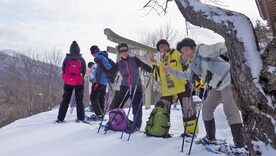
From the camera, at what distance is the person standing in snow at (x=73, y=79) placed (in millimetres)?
5672

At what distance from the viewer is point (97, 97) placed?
6363 mm

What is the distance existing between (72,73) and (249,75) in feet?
13.0

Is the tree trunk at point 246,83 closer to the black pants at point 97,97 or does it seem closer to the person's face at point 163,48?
the person's face at point 163,48

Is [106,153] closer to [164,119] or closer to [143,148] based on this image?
[143,148]

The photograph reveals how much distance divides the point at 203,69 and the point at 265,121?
1491mm

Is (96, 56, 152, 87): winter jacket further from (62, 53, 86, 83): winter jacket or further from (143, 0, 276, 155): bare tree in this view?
(143, 0, 276, 155): bare tree

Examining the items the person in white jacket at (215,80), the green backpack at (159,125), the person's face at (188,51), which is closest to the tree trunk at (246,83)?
the person in white jacket at (215,80)

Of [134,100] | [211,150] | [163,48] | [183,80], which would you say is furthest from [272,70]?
[134,100]

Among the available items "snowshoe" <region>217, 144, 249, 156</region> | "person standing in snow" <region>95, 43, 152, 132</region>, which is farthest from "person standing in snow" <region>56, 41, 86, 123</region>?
"snowshoe" <region>217, 144, 249, 156</region>

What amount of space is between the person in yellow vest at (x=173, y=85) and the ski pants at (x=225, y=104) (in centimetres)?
42

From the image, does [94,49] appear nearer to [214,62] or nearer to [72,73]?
[72,73]

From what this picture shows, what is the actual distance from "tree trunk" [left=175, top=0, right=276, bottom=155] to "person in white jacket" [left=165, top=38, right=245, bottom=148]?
77 cm

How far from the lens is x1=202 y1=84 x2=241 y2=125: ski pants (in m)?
3.48

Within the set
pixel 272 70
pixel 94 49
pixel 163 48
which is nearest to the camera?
pixel 272 70
